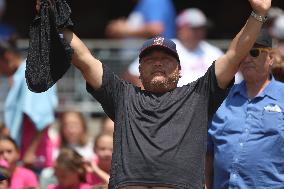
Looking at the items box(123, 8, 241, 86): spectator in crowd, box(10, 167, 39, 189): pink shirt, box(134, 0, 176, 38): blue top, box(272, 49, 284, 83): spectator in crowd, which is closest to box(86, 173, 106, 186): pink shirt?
box(10, 167, 39, 189): pink shirt

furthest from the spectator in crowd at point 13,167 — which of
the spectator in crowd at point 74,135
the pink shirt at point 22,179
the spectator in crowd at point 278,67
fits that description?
the spectator in crowd at point 278,67

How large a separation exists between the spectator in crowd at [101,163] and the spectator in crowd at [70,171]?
25 centimetres

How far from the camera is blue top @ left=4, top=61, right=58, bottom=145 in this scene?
9.10m

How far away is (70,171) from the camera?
8.26 meters

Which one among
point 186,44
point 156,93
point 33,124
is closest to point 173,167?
point 156,93

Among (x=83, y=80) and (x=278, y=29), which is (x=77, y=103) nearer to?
(x=83, y=80)

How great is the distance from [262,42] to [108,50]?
5071 mm

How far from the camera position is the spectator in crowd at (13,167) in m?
8.35

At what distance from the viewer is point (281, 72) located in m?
7.43

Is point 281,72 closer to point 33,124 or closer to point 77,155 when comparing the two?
point 77,155

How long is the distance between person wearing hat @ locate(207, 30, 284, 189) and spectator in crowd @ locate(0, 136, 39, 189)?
2.09 metres

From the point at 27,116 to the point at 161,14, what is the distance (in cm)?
208

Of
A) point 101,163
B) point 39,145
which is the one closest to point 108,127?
point 39,145

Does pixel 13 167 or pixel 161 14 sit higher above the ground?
pixel 161 14
